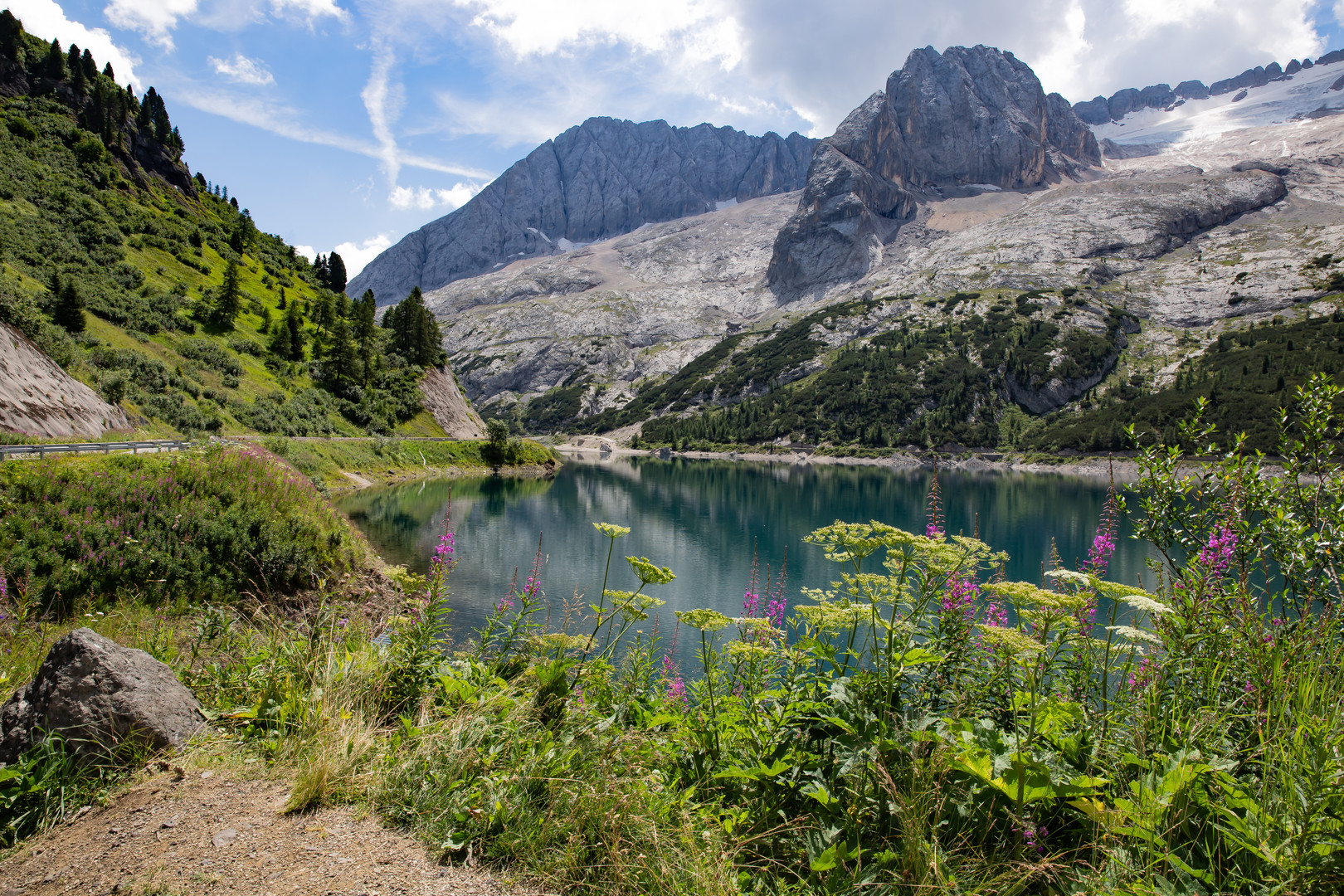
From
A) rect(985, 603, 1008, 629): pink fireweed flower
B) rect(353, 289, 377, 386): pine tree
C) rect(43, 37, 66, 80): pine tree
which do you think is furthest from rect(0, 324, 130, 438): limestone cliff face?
rect(43, 37, 66, 80): pine tree

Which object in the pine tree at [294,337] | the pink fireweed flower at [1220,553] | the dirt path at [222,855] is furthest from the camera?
the pine tree at [294,337]

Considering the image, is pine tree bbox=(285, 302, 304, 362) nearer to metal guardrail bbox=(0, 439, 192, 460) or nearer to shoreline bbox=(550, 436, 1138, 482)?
metal guardrail bbox=(0, 439, 192, 460)

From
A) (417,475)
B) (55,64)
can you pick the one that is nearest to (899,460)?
(417,475)

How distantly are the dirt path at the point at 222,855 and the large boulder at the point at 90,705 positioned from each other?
18.7 inches

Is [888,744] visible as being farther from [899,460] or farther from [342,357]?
[899,460]

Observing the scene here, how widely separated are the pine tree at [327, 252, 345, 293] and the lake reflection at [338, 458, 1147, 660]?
164 feet

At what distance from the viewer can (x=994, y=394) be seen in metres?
151

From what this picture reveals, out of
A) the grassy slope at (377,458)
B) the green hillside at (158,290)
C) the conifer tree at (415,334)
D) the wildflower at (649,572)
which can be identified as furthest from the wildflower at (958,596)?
the conifer tree at (415,334)

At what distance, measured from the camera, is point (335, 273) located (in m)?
96.2

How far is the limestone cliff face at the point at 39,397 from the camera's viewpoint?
65.8ft

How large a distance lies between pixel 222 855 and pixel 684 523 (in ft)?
153

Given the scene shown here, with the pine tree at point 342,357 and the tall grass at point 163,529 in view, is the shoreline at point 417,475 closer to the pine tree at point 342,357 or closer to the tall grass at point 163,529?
the pine tree at point 342,357

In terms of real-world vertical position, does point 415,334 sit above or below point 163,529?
above

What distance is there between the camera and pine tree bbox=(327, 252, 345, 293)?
95.7 m
